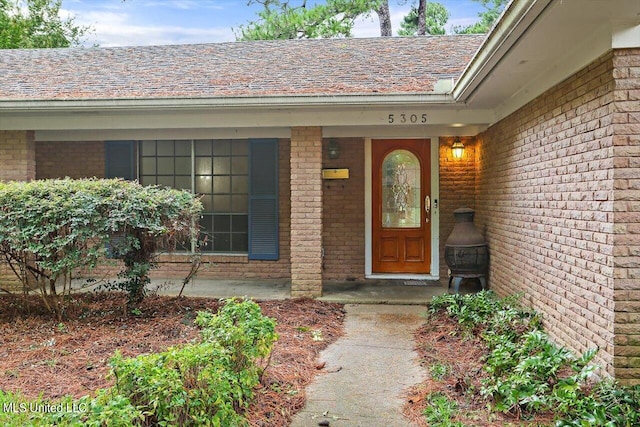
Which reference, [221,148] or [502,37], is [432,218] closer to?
[221,148]

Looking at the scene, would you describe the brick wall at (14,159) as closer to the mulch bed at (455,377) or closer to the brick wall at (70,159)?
the brick wall at (70,159)

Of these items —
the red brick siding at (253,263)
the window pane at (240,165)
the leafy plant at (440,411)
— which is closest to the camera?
the leafy plant at (440,411)

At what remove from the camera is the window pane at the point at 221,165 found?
9195mm

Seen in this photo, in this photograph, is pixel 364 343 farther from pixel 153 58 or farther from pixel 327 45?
pixel 153 58

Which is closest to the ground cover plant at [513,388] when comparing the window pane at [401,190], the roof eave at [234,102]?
the roof eave at [234,102]

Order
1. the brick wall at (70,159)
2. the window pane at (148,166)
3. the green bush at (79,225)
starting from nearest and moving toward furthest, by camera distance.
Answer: the green bush at (79,225) → the window pane at (148,166) → the brick wall at (70,159)

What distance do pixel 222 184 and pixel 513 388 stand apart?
22.0ft

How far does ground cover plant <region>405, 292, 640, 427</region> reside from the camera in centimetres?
326

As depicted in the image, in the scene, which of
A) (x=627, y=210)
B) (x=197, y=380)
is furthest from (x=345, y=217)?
(x=197, y=380)

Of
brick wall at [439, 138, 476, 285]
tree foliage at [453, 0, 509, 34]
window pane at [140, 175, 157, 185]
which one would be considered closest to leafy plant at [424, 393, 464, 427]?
brick wall at [439, 138, 476, 285]

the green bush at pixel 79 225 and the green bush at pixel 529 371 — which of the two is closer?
the green bush at pixel 529 371

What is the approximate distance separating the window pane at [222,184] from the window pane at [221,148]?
424 millimetres

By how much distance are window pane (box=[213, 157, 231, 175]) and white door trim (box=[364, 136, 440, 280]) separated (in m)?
2.42

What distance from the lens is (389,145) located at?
882cm
